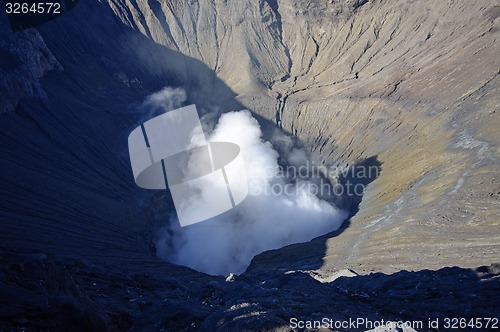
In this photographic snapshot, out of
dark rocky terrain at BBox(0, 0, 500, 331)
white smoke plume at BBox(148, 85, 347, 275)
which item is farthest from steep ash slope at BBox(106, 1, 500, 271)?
white smoke plume at BBox(148, 85, 347, 275)

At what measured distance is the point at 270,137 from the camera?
228 feet

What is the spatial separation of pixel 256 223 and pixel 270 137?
61.6 ft

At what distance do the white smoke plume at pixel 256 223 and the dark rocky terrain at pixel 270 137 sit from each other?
3721 millimetres

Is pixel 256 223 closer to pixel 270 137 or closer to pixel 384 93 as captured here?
pixel 270 137

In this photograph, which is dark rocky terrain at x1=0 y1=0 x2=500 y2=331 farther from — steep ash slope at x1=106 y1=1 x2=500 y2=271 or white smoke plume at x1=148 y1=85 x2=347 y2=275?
white smoke plume at x1=148 y1=85 x2=347 y2=275

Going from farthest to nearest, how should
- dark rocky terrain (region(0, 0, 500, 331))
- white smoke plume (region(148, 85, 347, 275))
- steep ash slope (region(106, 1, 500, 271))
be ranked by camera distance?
white smoke plume (region(148, 85, 347, 275)) < steep ash slope (region(106, 1, 500, 271)) < dark rocky terrain (region(0, 0, 500, 331))

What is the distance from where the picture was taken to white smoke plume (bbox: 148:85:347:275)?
49.3 metres

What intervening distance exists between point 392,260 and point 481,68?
31.4 m

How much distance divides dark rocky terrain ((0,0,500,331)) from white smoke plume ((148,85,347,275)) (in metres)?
3.72

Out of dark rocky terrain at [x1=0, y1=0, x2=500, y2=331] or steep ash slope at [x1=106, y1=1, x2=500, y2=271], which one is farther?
steep ash slope at [x1=106, y1=1, x2=500, y2=271]

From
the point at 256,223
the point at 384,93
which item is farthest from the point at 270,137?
the point at 384,93

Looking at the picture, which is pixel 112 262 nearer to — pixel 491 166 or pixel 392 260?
pixel 392 260

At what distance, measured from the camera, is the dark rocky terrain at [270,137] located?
15141 mm

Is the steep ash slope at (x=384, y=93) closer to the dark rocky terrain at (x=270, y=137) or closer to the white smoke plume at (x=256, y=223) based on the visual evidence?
the dark rocky terrain at (x=270, y=137)
